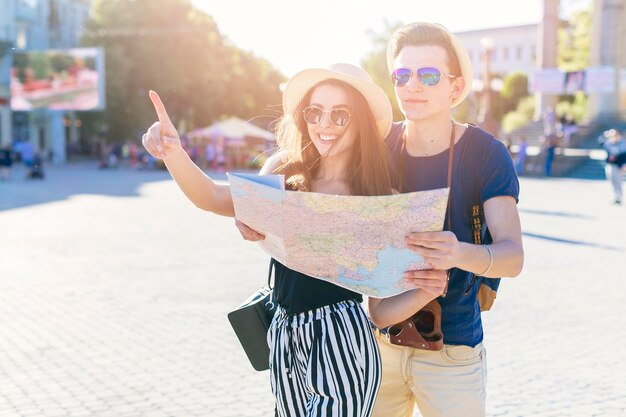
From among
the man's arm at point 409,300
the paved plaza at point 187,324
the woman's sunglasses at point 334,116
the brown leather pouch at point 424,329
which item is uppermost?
the woman's sunglasses at point 334,116

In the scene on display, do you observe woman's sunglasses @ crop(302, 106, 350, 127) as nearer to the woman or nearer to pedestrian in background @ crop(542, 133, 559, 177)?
the woman

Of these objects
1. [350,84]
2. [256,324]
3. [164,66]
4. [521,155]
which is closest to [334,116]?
[350,84]

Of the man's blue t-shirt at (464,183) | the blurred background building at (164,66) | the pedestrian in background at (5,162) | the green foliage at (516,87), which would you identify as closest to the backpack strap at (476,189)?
the man's blue t-shirt at (464,183)

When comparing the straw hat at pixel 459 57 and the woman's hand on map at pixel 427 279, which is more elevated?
the straw hat at pixel 459 57

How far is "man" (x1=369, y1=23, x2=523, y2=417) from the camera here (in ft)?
8.20

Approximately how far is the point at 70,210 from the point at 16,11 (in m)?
36.9

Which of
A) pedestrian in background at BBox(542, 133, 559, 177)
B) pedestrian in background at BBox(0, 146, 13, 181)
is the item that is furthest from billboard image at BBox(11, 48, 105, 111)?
pedestrian in background at BBox(542, 133, 559, 177)

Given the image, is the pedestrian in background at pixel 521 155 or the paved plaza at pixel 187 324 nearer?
the paved plaza at pixel 187 324

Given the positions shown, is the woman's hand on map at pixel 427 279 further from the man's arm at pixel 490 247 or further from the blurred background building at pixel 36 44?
the blurred background building at pixel 36 44

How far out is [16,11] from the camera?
50906 millimetres

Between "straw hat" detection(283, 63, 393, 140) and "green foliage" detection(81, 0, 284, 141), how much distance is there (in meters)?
47.2

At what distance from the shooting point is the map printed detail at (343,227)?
2.17 m

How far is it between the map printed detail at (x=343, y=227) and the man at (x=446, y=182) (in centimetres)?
20

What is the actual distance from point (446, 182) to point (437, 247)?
1.42 feet
